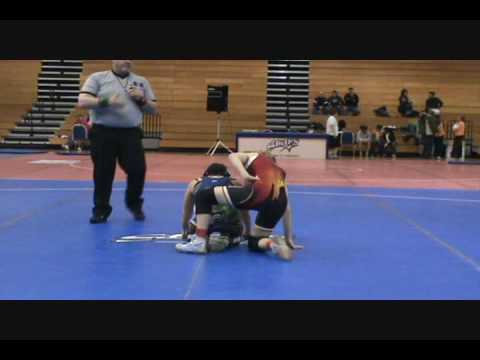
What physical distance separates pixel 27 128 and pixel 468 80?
18.2 metres

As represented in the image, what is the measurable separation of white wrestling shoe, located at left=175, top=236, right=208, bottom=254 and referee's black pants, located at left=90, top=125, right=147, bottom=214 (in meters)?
1.76

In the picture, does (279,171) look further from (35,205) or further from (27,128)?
(27,128)

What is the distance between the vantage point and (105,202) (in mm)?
6566

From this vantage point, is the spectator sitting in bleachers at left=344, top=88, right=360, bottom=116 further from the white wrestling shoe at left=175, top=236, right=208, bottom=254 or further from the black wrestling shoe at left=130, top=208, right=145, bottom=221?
the white wrestling shoe at left=175, top=236, right=208, bottom=254

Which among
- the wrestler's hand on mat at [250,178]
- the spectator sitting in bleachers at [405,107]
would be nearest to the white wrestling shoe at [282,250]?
the wrestler's hand on mat at [250,178]

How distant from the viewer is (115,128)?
653 centimetres

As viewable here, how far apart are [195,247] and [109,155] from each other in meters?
2.02

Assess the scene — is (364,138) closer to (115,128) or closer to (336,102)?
(336,102)

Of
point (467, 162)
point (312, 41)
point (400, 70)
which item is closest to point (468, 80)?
point (400, 70)

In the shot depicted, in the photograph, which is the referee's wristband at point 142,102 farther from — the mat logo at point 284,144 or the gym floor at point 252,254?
the mat logo at point 284,144

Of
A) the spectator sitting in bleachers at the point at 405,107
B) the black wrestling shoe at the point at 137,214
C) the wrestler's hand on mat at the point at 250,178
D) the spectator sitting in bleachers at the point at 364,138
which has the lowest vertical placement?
the black wrestling shoe at the point at 137,214

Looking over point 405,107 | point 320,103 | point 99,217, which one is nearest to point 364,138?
point 405,107

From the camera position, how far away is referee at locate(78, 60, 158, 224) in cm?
636

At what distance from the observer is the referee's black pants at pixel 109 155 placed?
21.4ft
